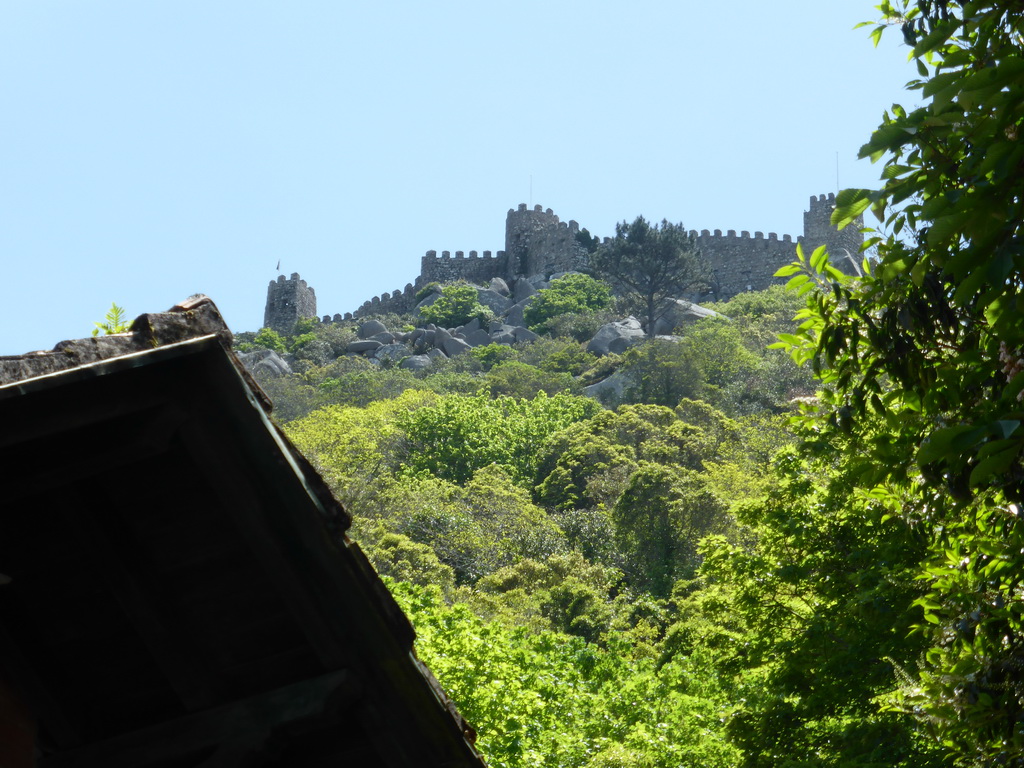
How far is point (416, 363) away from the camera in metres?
63.4

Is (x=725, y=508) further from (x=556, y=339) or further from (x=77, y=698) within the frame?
(x=556, y=339)

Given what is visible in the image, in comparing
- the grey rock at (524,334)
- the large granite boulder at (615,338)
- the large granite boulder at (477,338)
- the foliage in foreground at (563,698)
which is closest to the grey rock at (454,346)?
the large granite boulder at (477,338)

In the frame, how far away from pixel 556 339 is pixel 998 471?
6116cm

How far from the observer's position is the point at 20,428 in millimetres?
3080

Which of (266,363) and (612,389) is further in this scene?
(266,363)

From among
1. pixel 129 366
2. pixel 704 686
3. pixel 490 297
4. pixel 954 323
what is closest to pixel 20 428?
pixel 129 366

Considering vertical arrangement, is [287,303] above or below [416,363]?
above

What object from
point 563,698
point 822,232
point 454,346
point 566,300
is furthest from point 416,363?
point 563,698

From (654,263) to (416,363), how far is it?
44.7ft

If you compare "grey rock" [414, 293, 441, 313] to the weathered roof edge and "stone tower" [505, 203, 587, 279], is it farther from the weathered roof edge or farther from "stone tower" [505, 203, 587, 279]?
the weathered roof edge

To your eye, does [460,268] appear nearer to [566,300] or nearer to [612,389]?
[566,300]

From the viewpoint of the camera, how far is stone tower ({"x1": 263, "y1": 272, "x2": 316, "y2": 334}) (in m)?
79.6

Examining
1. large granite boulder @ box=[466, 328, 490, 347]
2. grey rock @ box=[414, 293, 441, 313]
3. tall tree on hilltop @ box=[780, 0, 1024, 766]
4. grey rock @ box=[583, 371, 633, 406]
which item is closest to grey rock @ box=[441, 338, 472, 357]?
large granite boulder @ box=[466, 328, 490, 347]

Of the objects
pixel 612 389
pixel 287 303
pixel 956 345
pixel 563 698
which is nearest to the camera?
pixel 956 345
